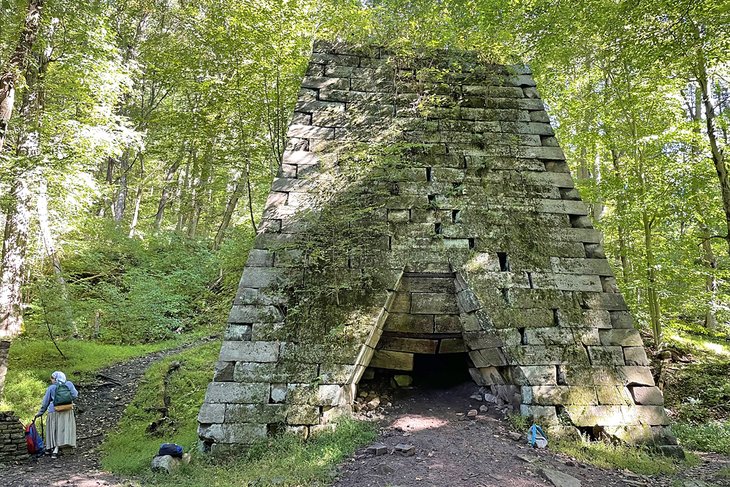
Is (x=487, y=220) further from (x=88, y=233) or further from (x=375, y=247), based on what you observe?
(x=88, y=233)

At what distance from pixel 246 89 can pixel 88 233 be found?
23.6ft

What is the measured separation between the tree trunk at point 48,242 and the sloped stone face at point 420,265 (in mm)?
4028

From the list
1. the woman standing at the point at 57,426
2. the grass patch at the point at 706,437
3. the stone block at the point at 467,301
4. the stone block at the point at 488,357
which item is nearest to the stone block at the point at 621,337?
the stone block at the point at 488,357

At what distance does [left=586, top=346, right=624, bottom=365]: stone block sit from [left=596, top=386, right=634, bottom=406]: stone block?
281 millimetres

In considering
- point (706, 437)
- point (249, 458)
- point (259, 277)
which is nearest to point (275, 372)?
point (249, 458)

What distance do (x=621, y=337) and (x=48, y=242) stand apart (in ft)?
30.4

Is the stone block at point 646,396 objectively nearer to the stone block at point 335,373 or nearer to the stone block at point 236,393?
the stone block at point 335,373

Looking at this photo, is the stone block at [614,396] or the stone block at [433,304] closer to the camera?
the stone block at [614,396]

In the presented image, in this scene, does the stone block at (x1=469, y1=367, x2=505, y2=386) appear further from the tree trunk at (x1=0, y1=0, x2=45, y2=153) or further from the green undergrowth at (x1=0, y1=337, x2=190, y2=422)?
the tree trunk at (x1=0, y1=0, x2=45, y2=153)

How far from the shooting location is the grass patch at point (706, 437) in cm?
559

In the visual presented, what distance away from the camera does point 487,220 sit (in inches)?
223

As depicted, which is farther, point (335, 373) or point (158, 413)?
point (158, 413)

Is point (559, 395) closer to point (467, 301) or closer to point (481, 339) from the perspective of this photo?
point (481, 339)

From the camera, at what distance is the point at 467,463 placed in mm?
3941
